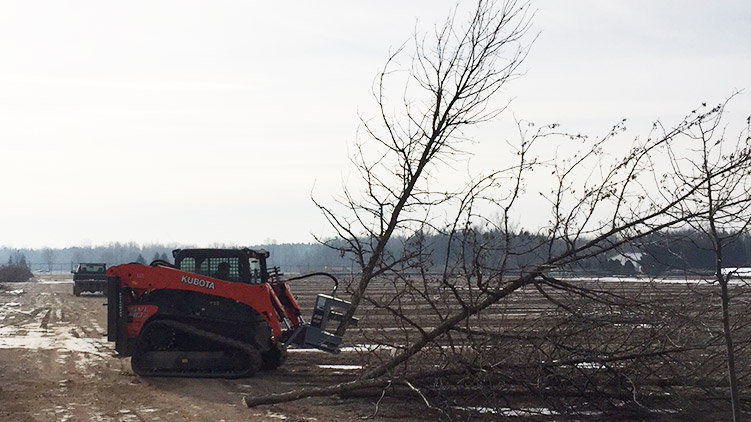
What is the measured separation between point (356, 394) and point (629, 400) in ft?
11.6

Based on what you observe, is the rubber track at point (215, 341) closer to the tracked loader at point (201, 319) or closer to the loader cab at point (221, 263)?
the tracked loader at point (201, 319)

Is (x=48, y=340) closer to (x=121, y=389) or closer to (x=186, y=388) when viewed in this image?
(x=121, y=389)

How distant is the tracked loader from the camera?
546 inches

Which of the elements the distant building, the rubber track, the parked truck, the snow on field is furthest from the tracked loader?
the parked truck

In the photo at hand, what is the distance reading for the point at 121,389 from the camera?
498 inches

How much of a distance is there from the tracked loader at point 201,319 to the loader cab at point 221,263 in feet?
0.06

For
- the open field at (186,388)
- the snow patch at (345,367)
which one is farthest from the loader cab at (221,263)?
the snow patch at (345,367)

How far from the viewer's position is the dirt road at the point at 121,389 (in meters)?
10.6

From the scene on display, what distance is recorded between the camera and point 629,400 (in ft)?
33.3

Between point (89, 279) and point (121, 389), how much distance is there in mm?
30143

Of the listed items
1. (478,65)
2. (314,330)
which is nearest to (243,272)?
(314,330)

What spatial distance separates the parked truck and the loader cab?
27.3 metres

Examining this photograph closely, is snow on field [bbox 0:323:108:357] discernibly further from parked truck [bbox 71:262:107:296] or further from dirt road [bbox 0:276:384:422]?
parked truck [bbox 71:262:107:296]

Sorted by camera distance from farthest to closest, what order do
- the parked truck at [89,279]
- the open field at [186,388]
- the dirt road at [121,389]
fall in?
the parked truck at [89,279] < the dirt road at [121,389] < the open field at [186,388]
